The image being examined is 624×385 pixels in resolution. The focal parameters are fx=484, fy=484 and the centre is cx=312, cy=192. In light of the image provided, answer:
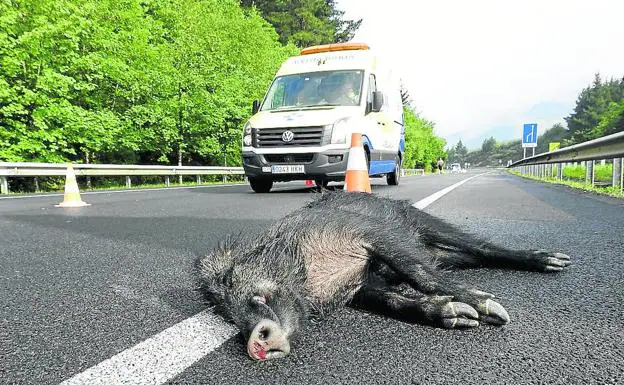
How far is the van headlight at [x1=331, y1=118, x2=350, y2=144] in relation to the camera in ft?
30.3

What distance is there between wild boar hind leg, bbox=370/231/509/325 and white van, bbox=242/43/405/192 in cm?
706

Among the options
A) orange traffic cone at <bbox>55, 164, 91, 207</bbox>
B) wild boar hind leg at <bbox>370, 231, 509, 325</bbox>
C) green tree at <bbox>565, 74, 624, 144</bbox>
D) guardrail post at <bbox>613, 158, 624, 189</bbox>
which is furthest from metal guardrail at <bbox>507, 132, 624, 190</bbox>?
green tree at <bbox>565, 74, 624, 144</bbox>

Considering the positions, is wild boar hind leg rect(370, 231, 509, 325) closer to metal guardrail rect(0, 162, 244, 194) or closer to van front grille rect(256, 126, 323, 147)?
van front grille rect(256, 126, 323, 147)

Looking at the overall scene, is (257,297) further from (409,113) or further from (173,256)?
(409,113)

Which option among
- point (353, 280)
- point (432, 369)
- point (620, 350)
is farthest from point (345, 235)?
point (620, 350)

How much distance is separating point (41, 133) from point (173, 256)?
44.6ft

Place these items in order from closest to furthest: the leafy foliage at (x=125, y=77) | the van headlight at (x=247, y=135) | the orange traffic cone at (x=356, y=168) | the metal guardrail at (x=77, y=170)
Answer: the orange traffic cone at (x=356, y=168) → the van headlight at (x=247, y=135) → the metal guardrail at (x=77, y=170) → the leafy foliage at (x=125, y=77)

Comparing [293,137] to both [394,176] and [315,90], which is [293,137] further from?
[394,176]

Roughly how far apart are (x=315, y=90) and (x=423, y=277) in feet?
29.4

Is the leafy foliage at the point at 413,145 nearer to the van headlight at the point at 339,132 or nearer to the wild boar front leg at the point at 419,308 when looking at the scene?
the van headlight at the point at 339,132

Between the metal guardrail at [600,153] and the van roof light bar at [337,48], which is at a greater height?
the van roof light bar at [337,48]

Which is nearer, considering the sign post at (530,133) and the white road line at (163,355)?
the white road line at (163,355)

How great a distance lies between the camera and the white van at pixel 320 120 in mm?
9273

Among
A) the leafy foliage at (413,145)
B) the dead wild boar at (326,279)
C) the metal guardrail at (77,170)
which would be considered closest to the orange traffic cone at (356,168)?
the dead wild boar at (326,279)
